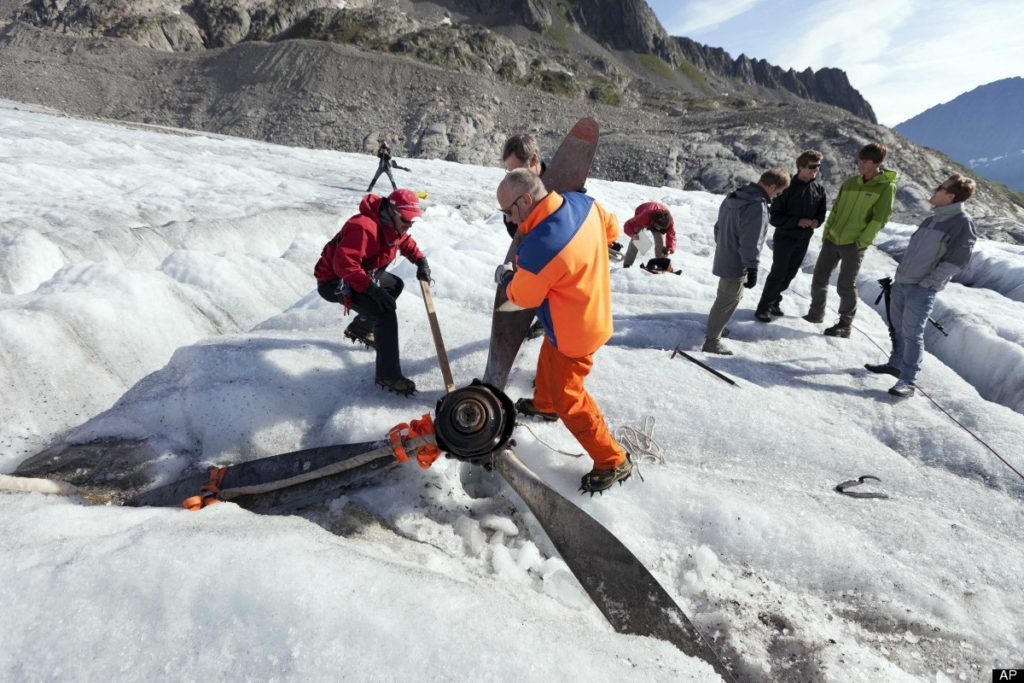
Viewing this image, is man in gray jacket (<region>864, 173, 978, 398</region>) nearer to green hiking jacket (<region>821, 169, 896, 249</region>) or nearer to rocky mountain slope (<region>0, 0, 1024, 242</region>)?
green hiking jacket (<region>821, 169, 896, 249</region>)

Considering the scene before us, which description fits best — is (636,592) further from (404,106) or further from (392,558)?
(404,106)

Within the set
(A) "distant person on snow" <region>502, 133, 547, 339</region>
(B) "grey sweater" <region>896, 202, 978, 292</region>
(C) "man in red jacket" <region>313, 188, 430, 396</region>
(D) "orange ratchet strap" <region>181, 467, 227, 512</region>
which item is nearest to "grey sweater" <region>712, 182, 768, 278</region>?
(B) "grey sweater" <region>896, 202, 978, 292</region>

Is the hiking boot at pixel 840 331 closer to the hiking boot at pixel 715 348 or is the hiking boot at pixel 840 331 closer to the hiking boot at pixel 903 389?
the hiking boot at pixel 903 389

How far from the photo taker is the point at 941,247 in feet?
12.9

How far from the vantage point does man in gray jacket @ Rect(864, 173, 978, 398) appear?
391 centimetres

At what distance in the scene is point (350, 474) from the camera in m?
2.78

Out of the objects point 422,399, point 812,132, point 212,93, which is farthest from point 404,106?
point 422,399

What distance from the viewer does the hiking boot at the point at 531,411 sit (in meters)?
3.63

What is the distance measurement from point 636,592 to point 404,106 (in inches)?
1852

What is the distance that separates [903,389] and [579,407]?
3.12 metres

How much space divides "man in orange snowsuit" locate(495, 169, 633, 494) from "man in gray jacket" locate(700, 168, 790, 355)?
218cm

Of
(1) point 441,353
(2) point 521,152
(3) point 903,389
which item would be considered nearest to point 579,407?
(1) point 441,353

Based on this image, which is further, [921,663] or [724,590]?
[724,590]

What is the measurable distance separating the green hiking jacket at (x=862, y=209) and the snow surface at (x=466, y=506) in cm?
102
